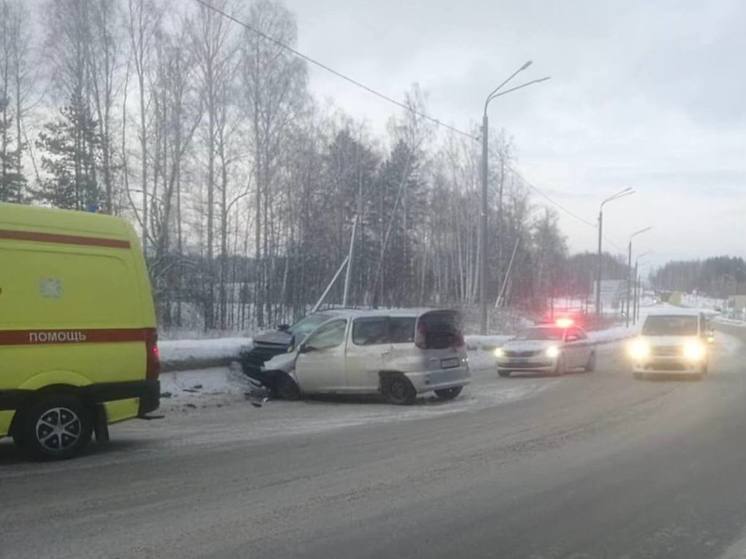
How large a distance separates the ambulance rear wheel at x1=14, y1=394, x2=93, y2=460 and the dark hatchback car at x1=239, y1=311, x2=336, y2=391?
684 cm

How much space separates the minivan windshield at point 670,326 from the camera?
20.5 metres

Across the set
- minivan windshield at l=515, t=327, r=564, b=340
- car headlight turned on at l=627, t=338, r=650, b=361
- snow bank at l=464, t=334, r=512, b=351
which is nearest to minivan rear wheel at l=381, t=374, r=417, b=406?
car headlight turned on at l=627, t=338, r=650, b=361

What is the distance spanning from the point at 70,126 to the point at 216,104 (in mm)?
6860

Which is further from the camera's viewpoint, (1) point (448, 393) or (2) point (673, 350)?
(2) point (673, 350)

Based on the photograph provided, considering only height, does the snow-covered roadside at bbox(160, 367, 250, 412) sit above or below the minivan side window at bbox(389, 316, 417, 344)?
below

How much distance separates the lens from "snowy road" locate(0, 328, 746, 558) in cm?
578

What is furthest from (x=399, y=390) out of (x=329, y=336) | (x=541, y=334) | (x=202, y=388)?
(x=541, y=334)

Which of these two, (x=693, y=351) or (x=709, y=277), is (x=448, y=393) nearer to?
(x=693, y=351)

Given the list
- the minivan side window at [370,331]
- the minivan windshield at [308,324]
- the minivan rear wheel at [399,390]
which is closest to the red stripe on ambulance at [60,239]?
the minivan side window at [370,331]

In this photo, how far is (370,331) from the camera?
14617 millimetres

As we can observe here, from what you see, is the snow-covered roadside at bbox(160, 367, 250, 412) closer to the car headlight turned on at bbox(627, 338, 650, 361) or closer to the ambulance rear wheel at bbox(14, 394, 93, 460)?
the ambulance rear wheel at bbox(14, 394, 93, 460)

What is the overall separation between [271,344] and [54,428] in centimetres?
858

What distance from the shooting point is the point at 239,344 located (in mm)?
17375

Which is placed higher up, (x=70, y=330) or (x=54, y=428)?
(x=70, y=330)
